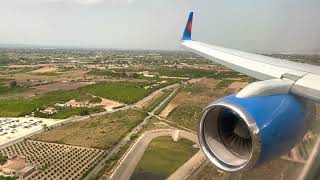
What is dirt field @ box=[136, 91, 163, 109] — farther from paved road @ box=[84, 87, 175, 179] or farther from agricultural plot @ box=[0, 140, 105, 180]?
agricultural plot @ box=[0, 140, 105, 180]

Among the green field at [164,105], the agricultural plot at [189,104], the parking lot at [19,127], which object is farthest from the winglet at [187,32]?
the green field at [164,105]

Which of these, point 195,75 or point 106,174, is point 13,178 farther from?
point 195,75

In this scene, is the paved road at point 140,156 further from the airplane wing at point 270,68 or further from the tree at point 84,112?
the tree at point 84,112

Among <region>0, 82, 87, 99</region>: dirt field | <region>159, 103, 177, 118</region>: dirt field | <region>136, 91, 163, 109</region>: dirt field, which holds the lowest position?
<region>0, 82, 87, 99</region>: dirt field

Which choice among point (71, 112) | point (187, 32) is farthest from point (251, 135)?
point (71, 112)

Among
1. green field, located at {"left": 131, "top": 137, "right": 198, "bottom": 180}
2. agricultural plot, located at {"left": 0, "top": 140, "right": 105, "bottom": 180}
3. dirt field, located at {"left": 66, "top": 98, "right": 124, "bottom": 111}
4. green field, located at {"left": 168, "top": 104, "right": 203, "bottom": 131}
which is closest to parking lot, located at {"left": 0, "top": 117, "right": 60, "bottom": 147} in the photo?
agricultural plot, located at {"left": 0, "top": 140, "right": 105, "bottom": 180}
